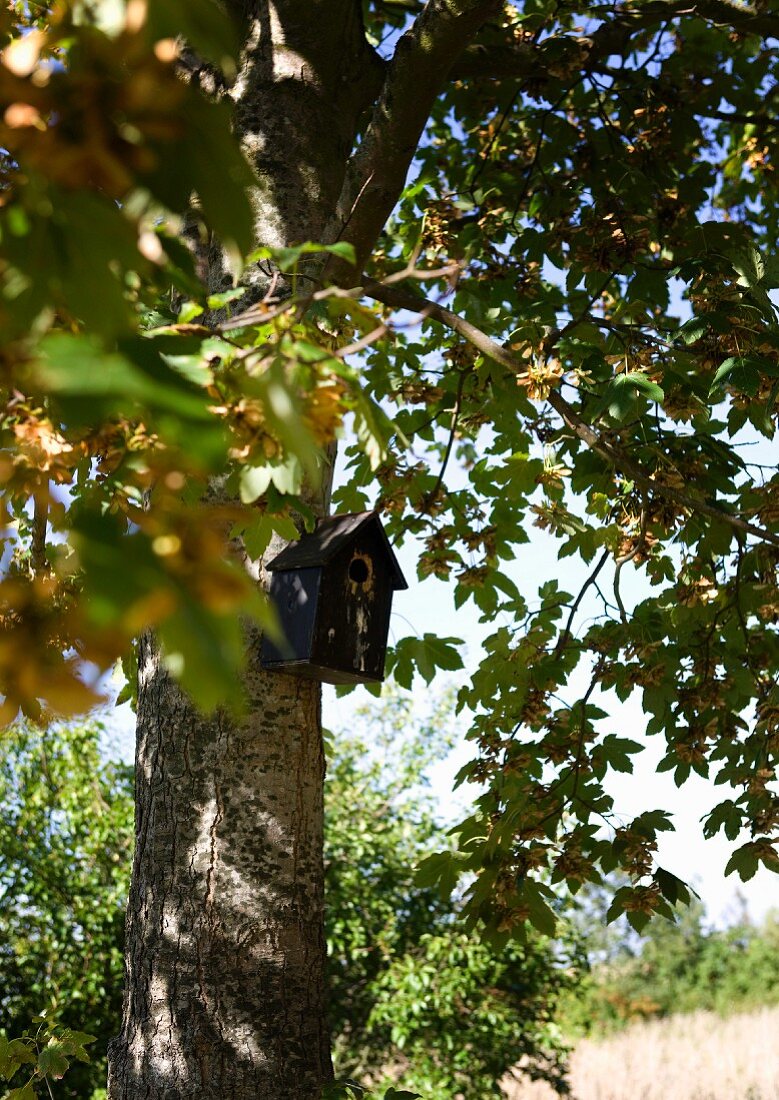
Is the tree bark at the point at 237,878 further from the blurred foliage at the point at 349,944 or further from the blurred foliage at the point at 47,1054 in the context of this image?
the blurred foliage at the point at 349,944

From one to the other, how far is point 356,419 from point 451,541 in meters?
2.04

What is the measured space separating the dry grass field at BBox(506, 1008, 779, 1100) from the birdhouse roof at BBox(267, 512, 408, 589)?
5.86 m

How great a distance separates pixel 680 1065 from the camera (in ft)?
31.0

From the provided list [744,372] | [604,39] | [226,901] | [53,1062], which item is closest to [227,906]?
[226,901]

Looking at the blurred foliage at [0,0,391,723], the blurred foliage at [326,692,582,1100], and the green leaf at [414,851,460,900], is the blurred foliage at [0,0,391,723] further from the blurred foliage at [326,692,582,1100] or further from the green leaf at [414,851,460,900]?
the blurred foliage at [326,692,582,1100]

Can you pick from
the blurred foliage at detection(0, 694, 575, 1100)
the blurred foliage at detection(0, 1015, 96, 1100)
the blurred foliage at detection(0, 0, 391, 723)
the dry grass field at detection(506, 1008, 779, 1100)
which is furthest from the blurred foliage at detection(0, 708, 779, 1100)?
the blurred foliage at detection(0, 0, 391, 723)

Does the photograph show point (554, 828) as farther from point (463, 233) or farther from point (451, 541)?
point (463, 233)

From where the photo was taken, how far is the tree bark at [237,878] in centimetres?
225

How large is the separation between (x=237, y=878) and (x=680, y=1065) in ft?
27.8

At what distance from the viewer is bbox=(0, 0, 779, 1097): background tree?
916 mm

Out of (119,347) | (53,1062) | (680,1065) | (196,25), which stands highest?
(680,1065)

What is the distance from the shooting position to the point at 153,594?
2.38ft

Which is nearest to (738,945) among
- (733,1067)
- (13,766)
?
(733,1067)

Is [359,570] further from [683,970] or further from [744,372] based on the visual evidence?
[683,970]
